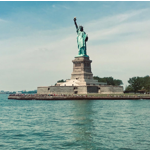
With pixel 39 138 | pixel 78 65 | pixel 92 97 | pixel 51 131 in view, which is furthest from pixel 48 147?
pixel 78 65

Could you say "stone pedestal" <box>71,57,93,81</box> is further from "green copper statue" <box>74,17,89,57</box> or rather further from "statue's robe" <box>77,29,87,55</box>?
"statue's robe" <box>77,29,87,55</box>

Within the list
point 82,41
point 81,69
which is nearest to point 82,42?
point 82,41

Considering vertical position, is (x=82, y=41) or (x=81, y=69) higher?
(x=82, y=41)

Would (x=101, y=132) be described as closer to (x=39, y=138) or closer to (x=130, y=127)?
(x=130, y=127)

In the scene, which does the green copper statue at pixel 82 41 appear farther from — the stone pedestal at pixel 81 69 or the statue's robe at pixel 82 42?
the stone pedestal at pixel 81 69

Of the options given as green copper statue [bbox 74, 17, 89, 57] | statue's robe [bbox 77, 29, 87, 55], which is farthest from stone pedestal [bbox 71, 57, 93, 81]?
statue's robe [bbox 77, 29, 87, 55]

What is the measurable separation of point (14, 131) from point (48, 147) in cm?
763

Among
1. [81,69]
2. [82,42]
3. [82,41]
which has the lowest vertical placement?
[81,69]

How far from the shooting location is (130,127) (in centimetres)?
2952

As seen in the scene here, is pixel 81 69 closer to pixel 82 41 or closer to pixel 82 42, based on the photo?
pixel 82 42

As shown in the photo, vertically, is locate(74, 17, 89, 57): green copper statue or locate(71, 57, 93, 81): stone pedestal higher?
locate(74, 17, 89, 57): green copper statue

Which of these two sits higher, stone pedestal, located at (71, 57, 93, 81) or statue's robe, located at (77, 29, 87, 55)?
statue's robe, located at (77, 29, 87, 55)

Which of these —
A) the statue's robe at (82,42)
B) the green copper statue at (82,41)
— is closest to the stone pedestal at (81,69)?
the green copper statue at (82,41)

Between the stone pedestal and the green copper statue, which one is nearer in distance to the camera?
the stone pedestal
